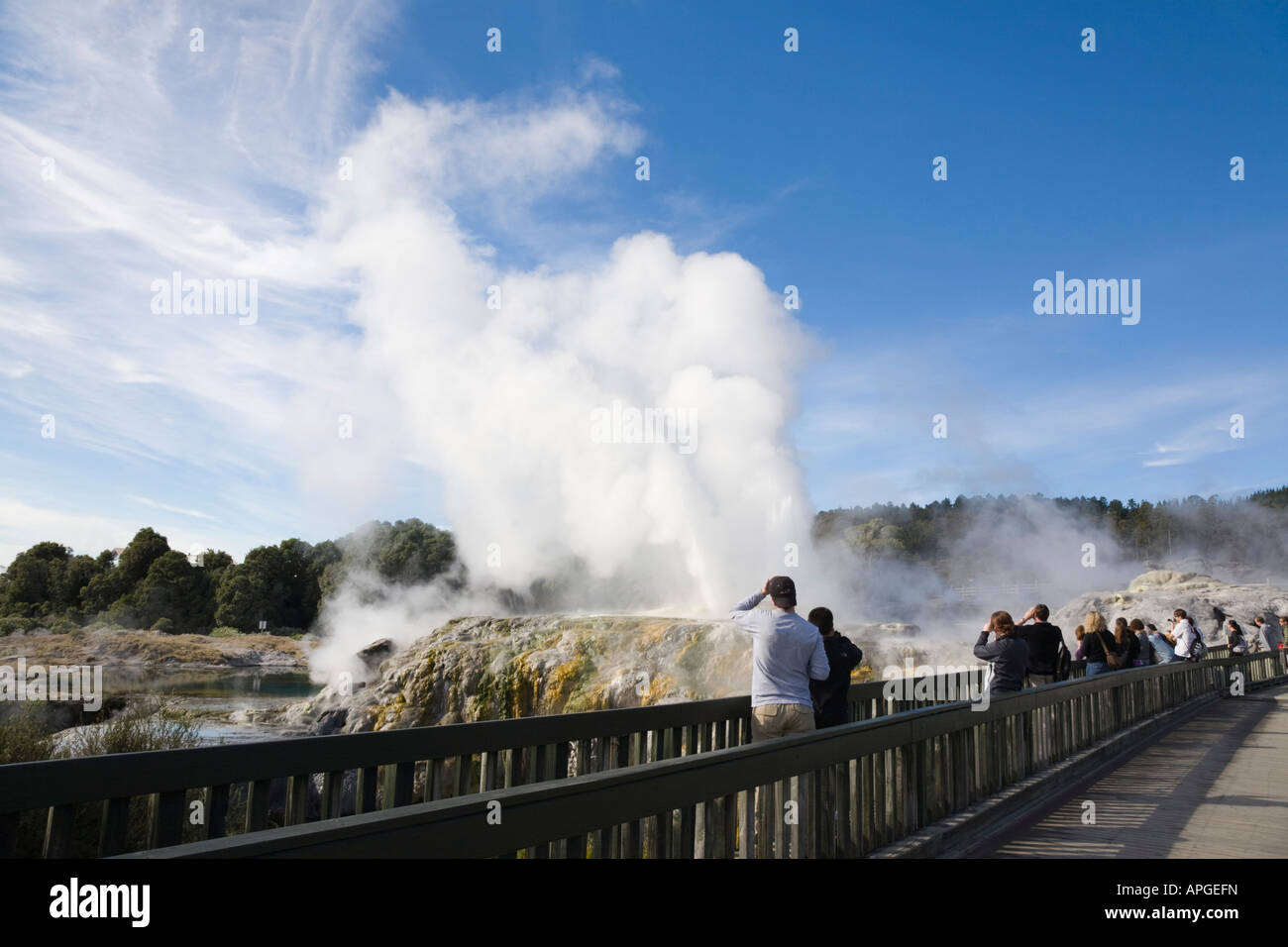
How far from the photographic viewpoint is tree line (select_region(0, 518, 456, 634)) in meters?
79.9

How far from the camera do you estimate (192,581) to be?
87.3 meters

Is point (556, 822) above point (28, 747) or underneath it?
above

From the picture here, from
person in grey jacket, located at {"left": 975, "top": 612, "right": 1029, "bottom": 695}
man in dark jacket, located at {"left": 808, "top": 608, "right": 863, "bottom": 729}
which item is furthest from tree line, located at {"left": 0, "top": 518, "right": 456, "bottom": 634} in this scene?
man in dark jacket, located at {"left": 808, "top": 608, "right": 863, "bottom": 729}

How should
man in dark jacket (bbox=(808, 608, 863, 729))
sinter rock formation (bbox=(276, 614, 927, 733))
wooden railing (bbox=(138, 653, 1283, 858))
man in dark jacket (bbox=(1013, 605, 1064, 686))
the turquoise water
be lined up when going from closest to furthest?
wooden railing (bbox=(138, 653, 1283, 858)) < man in dark jacket (bbox=(808, 608, 863, 729)) < man in dark jacket (bbox=(1013, 605, 1064, 686)) < sinter rock formation (bbox=(276, 614, 927, 733)) < the turquoise water

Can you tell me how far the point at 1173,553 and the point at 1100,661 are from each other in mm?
94338

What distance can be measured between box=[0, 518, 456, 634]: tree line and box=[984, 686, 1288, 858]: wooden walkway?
70279 mm

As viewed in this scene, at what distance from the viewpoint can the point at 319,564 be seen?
91125 millimetres

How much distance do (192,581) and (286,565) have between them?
8.62m

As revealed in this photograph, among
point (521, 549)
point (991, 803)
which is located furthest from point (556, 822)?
point (521, 549)

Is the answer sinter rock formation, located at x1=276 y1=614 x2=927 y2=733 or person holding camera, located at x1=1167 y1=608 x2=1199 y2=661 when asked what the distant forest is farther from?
person holding camera, located at x1=1167 y1=608 x2=1199 y2=661

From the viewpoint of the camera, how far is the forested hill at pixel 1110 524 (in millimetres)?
74812

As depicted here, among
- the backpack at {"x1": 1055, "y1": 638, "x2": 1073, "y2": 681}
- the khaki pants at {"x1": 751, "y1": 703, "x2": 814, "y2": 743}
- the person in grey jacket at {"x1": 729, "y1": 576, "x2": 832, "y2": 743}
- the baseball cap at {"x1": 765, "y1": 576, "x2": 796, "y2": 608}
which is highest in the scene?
the baseball cap at {"x1": 765, "y1": 576, "x2": 796, "y2": 608}

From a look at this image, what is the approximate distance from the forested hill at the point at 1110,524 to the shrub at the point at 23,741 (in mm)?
63677
